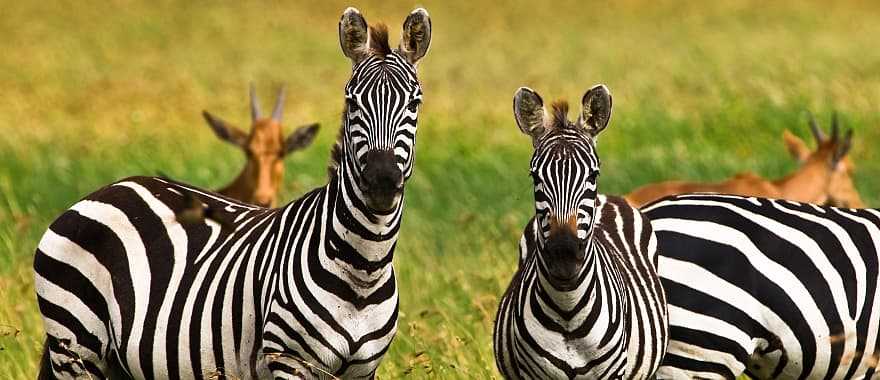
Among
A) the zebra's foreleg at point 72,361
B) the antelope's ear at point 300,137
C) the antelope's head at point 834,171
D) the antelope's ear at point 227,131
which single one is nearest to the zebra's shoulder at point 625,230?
the zebra's foreleg at point 72,361

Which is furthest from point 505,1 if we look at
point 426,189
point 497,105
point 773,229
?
point 773,229

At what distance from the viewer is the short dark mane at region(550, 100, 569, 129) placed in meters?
6.52

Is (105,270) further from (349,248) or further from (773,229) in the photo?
(773,229)

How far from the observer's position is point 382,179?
19.0ft

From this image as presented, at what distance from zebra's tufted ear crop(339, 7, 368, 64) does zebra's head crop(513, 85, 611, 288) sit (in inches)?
34.0

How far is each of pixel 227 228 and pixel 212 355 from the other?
0.68 metres

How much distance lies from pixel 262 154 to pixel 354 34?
819 centimetres

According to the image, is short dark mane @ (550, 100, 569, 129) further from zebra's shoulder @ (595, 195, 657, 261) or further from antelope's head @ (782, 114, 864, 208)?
antelope's head @ (782, 114, 864, 208)

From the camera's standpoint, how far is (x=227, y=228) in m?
7.01

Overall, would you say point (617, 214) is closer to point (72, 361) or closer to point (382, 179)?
point (382, 179)

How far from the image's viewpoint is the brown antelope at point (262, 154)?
14062 mm

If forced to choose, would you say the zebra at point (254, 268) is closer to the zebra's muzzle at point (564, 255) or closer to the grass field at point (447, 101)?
the zebra's muzzle at point (564, 255)

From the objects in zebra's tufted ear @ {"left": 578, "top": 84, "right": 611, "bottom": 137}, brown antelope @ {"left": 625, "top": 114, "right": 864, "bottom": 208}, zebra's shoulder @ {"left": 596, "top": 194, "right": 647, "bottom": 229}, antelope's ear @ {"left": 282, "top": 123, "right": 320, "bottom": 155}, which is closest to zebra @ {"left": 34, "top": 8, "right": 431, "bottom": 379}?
zebra's tufted ear @ {"left": 578, "top": 84, "right": 611, "bottom": 137}

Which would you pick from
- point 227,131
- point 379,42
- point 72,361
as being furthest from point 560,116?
point 227,131
